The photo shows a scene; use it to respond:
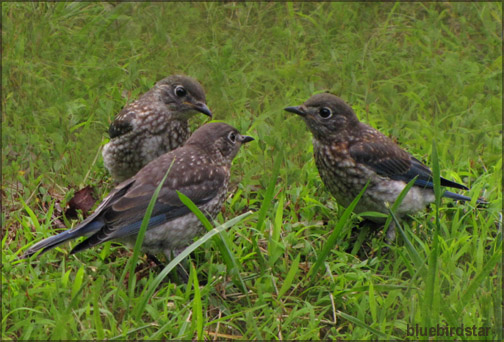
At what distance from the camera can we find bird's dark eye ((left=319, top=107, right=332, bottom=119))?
667cm

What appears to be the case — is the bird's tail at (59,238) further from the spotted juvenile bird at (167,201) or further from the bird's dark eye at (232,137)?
the bird's dark eye at (232,137)

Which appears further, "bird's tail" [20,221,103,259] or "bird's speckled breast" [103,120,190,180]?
"bird's speckled breast" [103,120,190,180]

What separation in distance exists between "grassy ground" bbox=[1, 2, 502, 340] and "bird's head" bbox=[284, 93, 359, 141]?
0.57 m

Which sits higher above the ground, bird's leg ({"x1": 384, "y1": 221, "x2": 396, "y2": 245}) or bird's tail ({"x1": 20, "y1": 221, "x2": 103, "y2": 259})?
bird's tail ({"x1": 20, "y1": 221, "x2": 103, "y2": 259})

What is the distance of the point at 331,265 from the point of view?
5777 mm

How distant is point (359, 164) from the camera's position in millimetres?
6445

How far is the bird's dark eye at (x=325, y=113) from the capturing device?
6672 mm

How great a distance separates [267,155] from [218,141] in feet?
3.48

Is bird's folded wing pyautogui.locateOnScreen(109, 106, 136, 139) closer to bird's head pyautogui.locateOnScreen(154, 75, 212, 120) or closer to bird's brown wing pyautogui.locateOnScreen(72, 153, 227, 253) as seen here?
bird's head pyautogui.locateOnScreen(154, 75, 212, 120)

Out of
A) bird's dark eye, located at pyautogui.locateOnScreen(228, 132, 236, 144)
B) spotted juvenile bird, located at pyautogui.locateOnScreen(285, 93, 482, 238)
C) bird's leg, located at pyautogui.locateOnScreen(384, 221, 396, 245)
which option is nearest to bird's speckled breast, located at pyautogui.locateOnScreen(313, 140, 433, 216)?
spotted juvenile bird, located at pyautogui.locateOnScreen(285, 93, 482, 238)

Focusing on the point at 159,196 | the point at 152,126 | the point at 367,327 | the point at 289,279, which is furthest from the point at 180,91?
the point at 367,327

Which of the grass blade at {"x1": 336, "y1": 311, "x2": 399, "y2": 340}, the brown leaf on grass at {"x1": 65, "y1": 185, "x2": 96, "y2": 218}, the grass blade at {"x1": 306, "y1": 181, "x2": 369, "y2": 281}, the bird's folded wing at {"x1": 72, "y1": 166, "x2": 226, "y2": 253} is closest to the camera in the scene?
the grass blade at {"x1": 336, "y1": 311, "x2": 399, "y2": 340}

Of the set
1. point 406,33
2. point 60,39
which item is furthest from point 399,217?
point 60,39

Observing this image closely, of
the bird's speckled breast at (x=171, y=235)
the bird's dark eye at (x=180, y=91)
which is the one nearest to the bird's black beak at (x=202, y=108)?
the bird's dark eye at (x=180, y=91)
